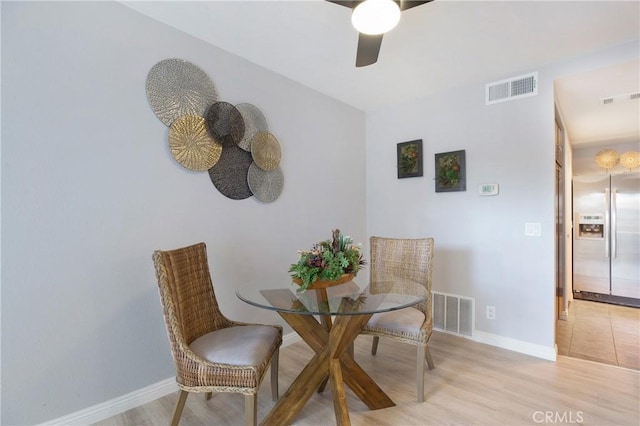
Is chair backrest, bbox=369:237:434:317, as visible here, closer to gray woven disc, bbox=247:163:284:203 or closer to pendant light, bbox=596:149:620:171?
gray woven disc, bbox=247:163:284:203

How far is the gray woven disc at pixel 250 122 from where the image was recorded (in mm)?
2383

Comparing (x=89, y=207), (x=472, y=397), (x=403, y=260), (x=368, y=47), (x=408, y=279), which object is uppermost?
(x=368, y=47)

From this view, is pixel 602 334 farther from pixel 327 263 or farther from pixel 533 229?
pixel 327 263

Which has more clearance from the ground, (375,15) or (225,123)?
(375,15)

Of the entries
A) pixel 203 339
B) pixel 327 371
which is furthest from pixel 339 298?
pixel 203 339

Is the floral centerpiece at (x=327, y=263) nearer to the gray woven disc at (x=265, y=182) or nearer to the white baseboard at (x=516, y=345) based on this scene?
the gray woven disc at (x=265, y=182)

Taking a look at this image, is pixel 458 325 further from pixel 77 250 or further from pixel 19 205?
pixel 19 205

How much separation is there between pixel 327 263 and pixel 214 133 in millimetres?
1275

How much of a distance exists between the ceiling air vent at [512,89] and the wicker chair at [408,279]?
1.49 metres

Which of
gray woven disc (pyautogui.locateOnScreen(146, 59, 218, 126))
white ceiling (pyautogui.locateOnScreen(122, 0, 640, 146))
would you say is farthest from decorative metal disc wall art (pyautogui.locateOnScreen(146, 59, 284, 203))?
white ceiling (pyautogui.locateOnScreen(122, 0, 640, 146))

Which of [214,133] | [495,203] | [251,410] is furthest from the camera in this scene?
[495,203]

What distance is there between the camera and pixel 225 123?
2242mm

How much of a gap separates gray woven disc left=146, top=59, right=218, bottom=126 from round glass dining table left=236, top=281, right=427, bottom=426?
1.28m

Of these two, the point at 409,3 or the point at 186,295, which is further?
the point at 186,295
